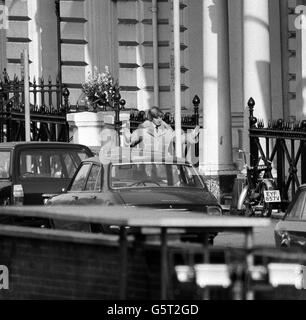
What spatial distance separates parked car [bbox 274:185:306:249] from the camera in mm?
14586

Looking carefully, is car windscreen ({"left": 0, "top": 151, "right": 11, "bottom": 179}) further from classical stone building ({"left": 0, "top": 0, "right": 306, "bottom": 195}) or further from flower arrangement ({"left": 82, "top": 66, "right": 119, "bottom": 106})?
flower arrangement ({"left": 82, "top": 66, "right": 119, "bottom": 106})

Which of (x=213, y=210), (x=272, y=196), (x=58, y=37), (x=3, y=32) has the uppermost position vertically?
(x=3, y=32)

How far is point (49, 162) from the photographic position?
23.5 m

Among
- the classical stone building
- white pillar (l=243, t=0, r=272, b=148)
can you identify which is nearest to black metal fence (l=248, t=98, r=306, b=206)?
white pillar (l=243, t=0, r=272, b=148)

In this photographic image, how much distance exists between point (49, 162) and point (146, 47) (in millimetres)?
16779

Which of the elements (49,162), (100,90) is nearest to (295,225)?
(49,162)

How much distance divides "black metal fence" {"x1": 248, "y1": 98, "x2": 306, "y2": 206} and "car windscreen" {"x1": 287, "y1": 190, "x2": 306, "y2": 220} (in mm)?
10991

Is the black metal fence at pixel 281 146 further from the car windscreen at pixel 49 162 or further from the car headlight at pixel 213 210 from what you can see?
the car headlight at pixel 213 210

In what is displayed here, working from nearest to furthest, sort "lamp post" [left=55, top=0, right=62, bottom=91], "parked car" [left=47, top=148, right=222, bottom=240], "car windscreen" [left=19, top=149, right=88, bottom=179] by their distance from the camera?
"parked car" [left=47, top=148, right=222, bottom=240], "car windscreen" [left=19, top=149, right=88, bottom=179], "lamp post" [left=55, top=0, right=62, bottom=91]

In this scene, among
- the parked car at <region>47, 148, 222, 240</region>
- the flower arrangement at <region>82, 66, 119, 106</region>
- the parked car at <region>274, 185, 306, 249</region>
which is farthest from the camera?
the flower arrangement at <region>82, 66, 119, 106</region>

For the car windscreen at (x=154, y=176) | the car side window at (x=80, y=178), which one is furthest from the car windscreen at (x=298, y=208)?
the car side window at (x=80, y=178)

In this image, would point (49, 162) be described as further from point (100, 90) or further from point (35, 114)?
point (100, 90)

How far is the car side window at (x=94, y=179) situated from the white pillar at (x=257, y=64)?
349 inches
